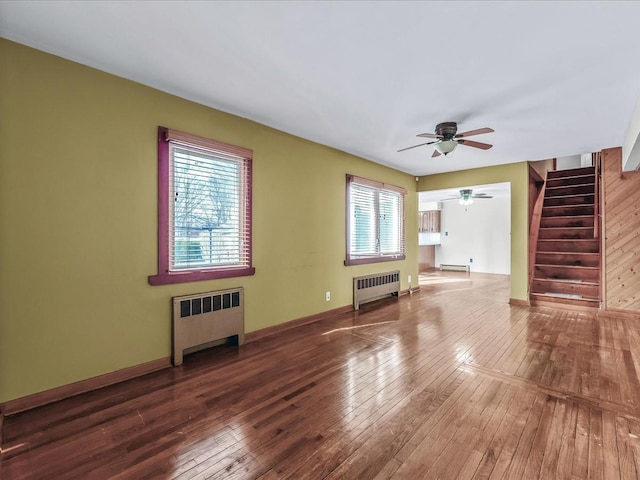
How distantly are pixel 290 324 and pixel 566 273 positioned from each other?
5.42 m

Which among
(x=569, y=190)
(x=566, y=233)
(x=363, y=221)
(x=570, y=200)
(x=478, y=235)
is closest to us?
(x=363, y=221)

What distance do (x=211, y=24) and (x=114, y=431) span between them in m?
2.78

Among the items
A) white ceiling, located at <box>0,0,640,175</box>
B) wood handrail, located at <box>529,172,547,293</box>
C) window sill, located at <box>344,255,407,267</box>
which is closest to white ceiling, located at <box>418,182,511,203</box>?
wood handrail, located at <box>529,172,547,293</box>

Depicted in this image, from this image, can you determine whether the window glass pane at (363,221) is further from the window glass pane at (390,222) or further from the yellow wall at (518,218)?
the yellow wall at (518,218)

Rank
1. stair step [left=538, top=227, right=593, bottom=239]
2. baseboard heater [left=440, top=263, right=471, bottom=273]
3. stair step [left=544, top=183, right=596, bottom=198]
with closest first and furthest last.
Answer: stair step [left=538, top=227, right=593, bottom=239] → stair step [left=544, top=183, right=596, bottom=198] → baseboard heater [left=440, top=263, right=471, bottom=273]

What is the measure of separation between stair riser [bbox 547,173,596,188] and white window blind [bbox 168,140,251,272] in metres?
7.20

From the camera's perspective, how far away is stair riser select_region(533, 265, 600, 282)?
563 centimetres

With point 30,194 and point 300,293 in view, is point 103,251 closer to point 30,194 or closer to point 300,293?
point 30,194

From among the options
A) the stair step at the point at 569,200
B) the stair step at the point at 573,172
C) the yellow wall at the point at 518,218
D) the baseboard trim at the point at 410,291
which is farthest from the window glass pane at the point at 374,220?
the stair step at the point at 573,172

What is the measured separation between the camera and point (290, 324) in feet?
13.9

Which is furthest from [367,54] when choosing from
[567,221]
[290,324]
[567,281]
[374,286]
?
[567,221]

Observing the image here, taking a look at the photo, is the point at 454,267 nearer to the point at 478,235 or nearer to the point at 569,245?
the point at 478,235

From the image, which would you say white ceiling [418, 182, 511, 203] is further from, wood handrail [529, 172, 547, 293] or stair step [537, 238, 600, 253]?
stair step [537, 238, 600, 253]

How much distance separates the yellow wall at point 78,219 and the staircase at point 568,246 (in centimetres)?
583
